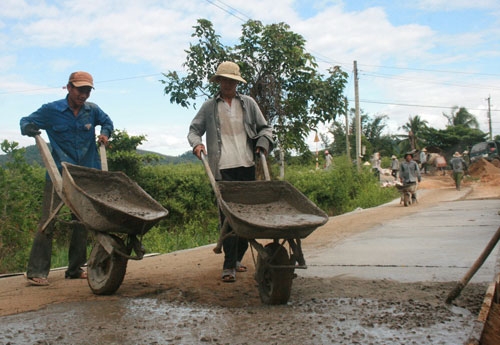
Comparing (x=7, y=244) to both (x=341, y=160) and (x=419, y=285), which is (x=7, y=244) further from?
(x=341, y=160)

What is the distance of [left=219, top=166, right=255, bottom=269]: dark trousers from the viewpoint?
4.90m

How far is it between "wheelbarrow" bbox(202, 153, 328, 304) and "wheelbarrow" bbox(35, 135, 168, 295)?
0.62 metres

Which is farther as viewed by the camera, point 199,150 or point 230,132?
point 230,132

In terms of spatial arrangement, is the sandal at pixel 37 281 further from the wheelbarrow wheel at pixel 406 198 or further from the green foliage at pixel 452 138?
the green foliage at pixel 452 138

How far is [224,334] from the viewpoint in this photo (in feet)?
10.3

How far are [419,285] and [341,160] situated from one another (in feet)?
54.8

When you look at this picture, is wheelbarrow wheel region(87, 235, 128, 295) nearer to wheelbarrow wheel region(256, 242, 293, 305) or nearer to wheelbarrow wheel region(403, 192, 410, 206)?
wheelbarrow wheel region(256, 242, 293, 305)

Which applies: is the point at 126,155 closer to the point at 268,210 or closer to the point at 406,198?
the point at 268,210

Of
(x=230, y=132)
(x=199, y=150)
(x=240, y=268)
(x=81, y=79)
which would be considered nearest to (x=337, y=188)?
(x=240, y=268)

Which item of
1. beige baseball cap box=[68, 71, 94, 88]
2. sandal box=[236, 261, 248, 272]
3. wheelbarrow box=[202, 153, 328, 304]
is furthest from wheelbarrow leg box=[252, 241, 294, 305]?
beige baseball cap box=[68, 71, 94, 88]

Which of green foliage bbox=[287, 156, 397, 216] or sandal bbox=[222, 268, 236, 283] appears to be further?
green foliage bbox=[287, 156, 397, 216]

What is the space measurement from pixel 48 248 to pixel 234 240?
5.67 feet

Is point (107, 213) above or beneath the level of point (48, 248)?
above

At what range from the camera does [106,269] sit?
4.44m
